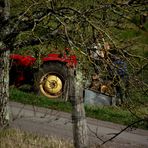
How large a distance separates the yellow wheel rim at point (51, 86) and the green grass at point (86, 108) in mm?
264

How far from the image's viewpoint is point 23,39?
271 inches

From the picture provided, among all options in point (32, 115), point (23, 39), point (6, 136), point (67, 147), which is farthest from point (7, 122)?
point (32, 115)

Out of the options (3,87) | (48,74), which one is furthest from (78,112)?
(48,74)

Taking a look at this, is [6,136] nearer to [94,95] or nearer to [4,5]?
[4,5]

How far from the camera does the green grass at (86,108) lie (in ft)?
36.8

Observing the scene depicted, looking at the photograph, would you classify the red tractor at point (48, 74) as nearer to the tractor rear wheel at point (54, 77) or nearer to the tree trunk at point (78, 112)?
the tractor rear wheel at point (54, 77)

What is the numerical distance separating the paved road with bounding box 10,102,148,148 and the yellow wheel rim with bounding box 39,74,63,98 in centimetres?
84

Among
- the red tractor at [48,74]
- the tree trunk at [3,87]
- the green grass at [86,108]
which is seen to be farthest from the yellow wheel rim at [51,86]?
the tree trunk at [3,87]

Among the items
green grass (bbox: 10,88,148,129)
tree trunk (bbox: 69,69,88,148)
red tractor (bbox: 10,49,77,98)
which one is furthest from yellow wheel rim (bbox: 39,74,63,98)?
tree trunk (bbox: 69,69,88,148)

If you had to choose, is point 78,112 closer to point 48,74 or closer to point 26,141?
point 26,141

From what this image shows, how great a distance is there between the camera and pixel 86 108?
11.8 m

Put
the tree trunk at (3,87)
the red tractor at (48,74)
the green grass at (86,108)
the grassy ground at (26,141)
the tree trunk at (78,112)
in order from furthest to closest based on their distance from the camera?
1. the red tractor at (48,74)
2. the green grass at (86,108)
3. the tree trunk at (3,87)
4. the grassy ground at (26,141)
5. the tree trunk at (78,112)

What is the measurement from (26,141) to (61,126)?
222 cm

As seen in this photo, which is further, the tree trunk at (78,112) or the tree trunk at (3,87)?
the tree trunk at (3,87)
